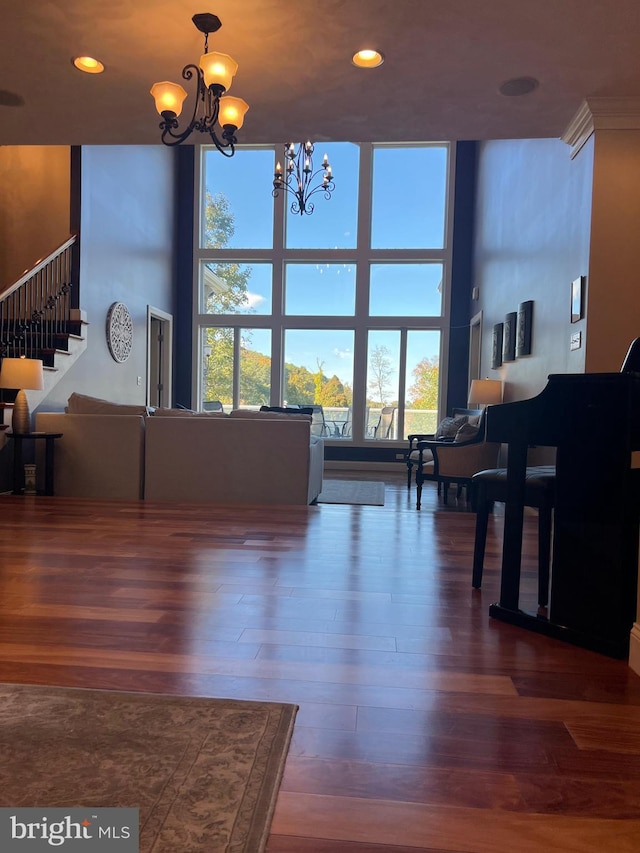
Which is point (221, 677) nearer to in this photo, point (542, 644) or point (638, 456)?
point (542, 644)

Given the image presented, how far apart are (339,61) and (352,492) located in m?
4.05

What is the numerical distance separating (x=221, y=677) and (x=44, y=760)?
55 cm

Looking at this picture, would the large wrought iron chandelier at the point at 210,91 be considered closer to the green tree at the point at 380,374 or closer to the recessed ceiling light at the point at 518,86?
the recessed ceiling light at the point at 518,86

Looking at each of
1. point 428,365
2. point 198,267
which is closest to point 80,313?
point 198,267

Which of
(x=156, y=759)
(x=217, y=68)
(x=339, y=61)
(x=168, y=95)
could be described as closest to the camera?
(x=156, y=759)

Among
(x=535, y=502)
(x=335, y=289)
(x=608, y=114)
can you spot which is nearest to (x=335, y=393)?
(x=335, y=289)

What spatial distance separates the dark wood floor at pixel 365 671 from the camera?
3.78 feet

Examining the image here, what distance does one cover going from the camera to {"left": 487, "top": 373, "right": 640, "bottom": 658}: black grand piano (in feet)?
6.47

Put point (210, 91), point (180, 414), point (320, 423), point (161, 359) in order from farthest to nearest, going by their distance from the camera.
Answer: point (320, 423)
point (161, 359)
point (180, 414)
point (210, 91)

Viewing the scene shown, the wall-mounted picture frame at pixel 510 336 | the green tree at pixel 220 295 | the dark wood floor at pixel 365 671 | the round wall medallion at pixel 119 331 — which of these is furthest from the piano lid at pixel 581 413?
the green tree at pixel 220 295

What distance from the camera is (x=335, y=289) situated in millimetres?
9695

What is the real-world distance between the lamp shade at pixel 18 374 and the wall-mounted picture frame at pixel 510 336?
190 inches

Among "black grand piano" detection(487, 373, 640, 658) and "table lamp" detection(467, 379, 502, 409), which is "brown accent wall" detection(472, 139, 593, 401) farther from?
"black grand piano" detection(487, 373, 640, 658)

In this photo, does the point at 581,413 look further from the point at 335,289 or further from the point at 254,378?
the point at 254,378
